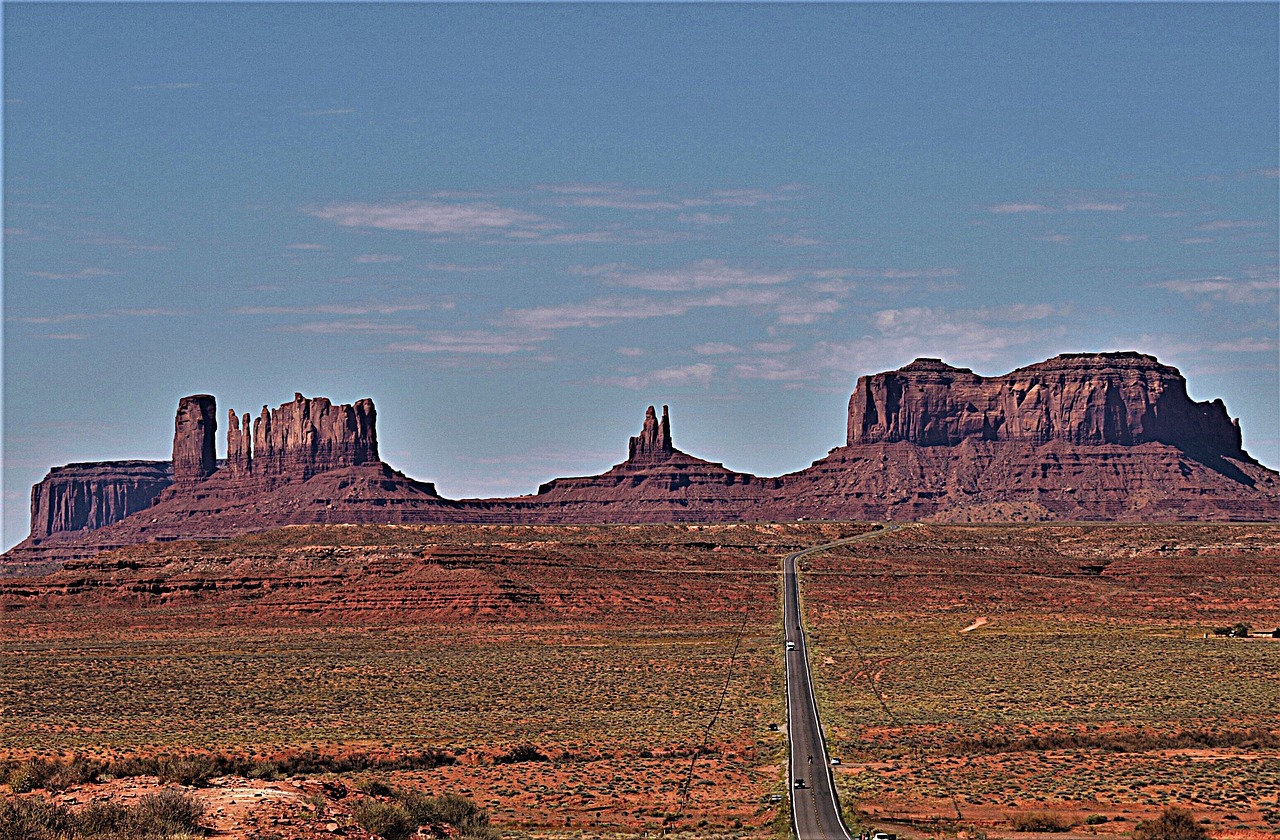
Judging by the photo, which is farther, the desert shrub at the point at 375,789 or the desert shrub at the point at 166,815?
the desert shrub at the point at 375,789

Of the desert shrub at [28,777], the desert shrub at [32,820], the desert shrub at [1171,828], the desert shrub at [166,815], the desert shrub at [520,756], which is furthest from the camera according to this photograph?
the desert shrub at [520,756]

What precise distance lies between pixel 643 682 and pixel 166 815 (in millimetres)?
40551

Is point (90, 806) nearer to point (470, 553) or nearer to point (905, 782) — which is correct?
point (905, 782)

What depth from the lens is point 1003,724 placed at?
53.5 metres

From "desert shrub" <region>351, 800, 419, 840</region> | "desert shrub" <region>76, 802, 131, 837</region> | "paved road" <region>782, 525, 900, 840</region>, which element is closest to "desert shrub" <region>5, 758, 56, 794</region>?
"desert shrub" <region>76, 802, 131, 837</region>

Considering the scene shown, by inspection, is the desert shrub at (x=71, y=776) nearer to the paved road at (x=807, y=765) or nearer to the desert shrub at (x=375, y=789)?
the desert shrub at (x=375, y=789)

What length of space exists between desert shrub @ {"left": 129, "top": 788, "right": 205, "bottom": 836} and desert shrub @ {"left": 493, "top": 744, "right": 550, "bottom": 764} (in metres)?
17.7

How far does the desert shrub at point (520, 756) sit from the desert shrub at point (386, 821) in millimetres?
15524

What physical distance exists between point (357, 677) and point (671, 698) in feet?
53.3

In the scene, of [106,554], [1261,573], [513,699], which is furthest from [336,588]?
[1261,573]

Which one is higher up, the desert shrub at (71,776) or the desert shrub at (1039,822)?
the desert shrub at (71,776)

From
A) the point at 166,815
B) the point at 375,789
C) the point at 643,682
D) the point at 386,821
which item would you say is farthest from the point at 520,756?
the point at 643,682

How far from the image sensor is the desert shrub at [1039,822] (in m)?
36.3

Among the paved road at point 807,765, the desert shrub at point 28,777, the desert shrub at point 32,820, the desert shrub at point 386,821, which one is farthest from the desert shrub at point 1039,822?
the desert shrub at point 28,777
